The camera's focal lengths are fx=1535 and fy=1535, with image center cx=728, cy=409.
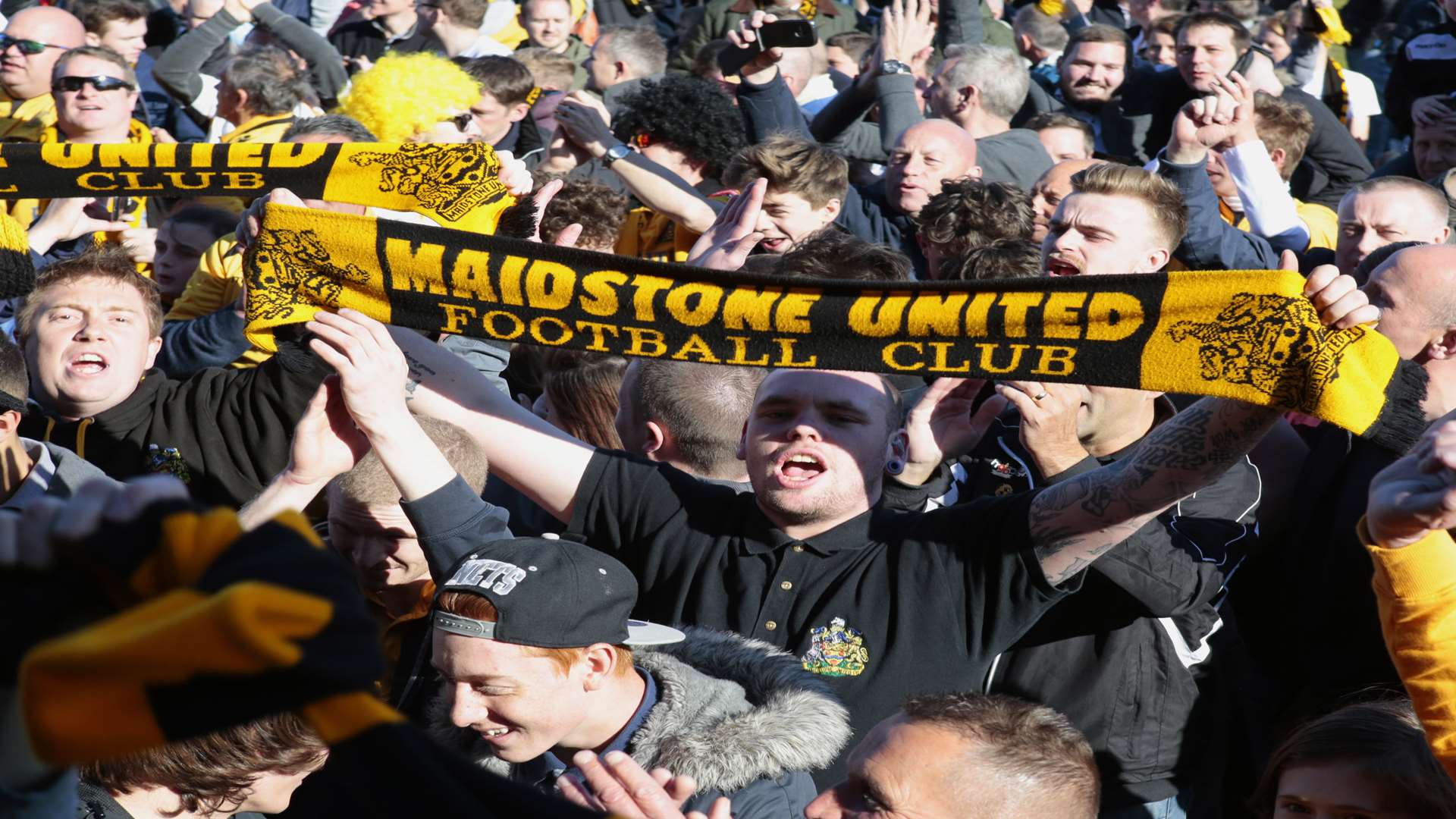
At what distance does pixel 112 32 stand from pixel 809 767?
322 inches

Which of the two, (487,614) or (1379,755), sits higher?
(487,614)

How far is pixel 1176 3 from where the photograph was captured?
10008 mm

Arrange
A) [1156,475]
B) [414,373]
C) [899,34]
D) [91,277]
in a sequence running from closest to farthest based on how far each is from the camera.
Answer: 1. [1156,475]
2. [414,373]
3. [91,277]
4. [899,34]

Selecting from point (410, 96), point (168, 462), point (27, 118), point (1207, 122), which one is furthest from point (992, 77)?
point (27, 118)

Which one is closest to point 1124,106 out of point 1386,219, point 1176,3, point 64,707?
point 1176,3

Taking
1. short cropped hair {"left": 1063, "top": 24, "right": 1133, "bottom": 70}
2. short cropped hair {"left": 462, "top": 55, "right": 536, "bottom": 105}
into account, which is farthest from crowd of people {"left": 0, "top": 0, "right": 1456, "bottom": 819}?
short cropped hair {"left": 1063, "top": 24, "right": 1133, "bottom": 70}

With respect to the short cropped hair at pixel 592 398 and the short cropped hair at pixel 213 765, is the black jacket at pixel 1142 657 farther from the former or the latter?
the short cropped hair at pixel 213 765

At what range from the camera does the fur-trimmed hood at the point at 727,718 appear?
2639 mm

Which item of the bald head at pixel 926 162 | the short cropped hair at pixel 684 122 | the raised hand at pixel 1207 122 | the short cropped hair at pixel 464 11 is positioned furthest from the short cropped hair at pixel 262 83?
the raised hand at pixel 1207 122

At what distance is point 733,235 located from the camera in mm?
4773

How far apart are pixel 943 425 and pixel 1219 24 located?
4257 millimetres

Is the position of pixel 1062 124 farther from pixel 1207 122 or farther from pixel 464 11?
pixel 464 11

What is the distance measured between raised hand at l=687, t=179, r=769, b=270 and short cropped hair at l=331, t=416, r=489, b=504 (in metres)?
1.24

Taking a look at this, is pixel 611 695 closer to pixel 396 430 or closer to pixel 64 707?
pixel 396 430
